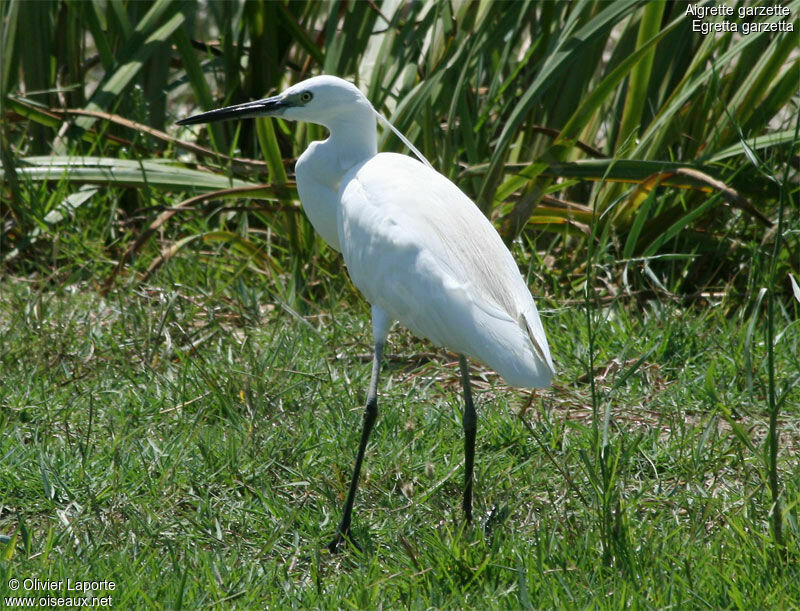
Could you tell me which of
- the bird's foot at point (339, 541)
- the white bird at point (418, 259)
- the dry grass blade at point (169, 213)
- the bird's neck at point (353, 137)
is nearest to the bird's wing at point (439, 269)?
the white bird at point (418, 259)

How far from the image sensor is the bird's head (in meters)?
2.69

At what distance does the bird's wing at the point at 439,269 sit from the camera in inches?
83.5

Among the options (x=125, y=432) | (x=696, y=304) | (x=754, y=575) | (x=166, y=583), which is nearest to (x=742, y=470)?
(x=754, y=575)

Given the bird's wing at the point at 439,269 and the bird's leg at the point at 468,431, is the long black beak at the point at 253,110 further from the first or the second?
the bird's leg at the point at 468,431

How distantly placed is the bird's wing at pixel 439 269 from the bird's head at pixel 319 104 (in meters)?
0.22

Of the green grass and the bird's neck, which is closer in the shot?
the green grass

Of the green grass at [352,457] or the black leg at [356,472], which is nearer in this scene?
the green grass at [352,457]

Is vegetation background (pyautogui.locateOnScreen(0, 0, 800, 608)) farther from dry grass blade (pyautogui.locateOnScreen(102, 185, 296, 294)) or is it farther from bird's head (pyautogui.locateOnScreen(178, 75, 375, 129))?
bird's head (pyautogui.locateOnScreen(178, 75, 375, 129))

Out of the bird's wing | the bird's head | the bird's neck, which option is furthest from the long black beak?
the bird's wing

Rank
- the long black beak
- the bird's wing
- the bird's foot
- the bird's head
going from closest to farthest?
the bird's wing
the bird's foot
the bird's head
the long black beak

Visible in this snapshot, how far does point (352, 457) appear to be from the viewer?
8.46 feet

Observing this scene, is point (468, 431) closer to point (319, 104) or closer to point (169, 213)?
point (319, 104)

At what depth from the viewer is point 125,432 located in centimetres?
266

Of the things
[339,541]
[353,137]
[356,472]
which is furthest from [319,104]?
[339,541]
